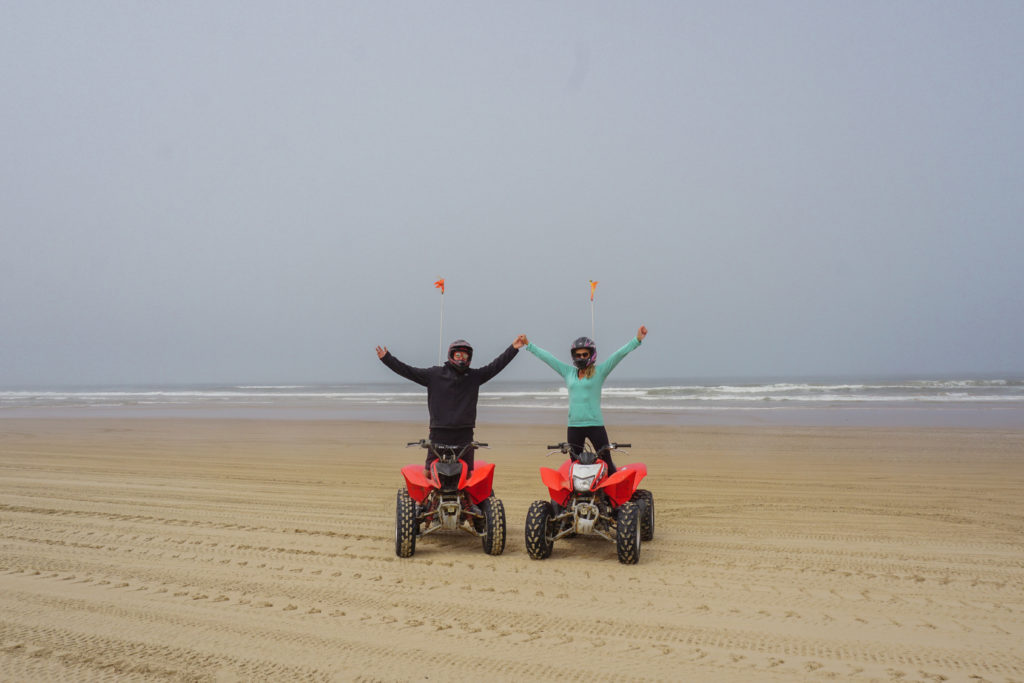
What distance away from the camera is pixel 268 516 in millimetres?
7332

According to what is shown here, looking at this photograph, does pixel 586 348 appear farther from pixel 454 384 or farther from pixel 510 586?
pixel 510 586

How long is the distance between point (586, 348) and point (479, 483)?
159 cm

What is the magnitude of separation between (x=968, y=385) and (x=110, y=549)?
4715cm

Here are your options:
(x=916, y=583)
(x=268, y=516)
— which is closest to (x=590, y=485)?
(x=916, y=583)

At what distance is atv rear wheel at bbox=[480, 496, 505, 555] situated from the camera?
5.56 m

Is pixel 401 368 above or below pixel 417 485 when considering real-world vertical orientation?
above

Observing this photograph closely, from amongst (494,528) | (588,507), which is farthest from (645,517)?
(494,528)

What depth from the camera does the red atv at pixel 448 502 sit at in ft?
18.2

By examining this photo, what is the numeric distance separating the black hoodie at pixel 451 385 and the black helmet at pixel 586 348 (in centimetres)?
55

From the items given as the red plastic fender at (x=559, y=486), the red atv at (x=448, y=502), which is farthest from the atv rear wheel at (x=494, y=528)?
the red plastic fender at (x=559, y=486)

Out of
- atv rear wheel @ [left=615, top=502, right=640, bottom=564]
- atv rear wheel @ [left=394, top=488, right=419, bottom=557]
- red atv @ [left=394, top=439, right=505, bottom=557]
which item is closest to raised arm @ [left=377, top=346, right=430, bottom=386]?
red atv @ [left=394, top=439, right=505, bottom=557]

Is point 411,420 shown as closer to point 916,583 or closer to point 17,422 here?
point 17,422

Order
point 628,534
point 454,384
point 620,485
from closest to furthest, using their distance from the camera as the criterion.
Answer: point 628,534, point 620,485, point 454,384

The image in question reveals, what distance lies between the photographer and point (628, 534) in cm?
523
